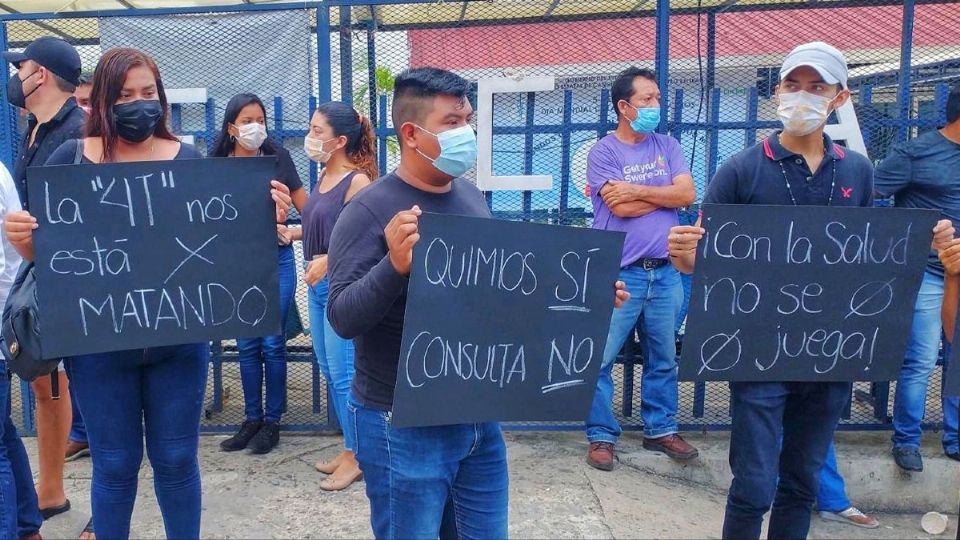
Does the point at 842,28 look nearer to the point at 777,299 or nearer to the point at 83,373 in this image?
the point at 777,299

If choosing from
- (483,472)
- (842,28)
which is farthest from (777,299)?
(842,28)

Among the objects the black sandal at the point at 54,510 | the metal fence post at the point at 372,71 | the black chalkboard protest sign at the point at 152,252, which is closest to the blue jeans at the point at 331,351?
the metal fence post at the point at 372,71

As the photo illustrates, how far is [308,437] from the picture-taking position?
15.8ft

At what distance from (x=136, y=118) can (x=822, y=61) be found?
2.26 meters

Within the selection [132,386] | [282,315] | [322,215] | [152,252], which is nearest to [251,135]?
[322,215]

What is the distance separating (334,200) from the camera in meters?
3.82

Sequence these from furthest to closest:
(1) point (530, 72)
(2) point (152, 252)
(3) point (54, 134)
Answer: (1) point (530, 72) < (3) point (54, 134) < (2) point (152, 252)

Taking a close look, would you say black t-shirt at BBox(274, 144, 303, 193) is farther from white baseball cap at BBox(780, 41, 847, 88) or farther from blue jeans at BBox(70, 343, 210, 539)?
white baseball cap at BBox(780, 41, 847, 88)

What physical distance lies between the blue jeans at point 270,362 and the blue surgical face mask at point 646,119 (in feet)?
6.45

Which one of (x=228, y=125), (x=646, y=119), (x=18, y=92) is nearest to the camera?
(x=18, y=92)

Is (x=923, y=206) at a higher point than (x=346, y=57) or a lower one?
lower

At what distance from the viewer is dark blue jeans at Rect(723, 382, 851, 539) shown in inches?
108

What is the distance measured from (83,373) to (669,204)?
2770 mm

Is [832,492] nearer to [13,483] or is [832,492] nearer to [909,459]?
[909,459]
